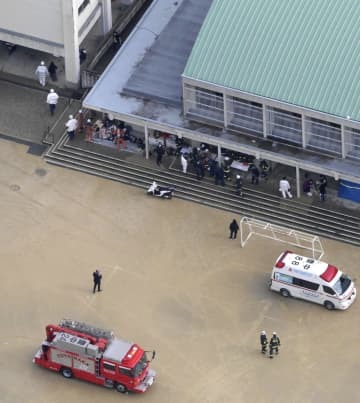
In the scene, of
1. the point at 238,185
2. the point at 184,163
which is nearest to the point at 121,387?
the point at 238,185

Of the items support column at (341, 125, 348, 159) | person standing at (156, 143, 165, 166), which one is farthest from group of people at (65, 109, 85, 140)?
support column at (341, 125, 348, 159)

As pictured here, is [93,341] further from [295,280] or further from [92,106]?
[92,106]

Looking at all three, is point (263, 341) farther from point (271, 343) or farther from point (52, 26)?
point (52, 26)

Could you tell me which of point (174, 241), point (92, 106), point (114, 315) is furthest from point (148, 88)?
point (114, 315)

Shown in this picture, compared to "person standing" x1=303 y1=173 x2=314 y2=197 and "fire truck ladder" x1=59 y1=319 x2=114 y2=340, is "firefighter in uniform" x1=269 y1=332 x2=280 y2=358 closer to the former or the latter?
"fire truck ladder" x1=59 y1=319 x2=114 y2=340

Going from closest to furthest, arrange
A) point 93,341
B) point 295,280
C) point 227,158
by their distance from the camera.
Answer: point 93,341
point 295,280
point 227,158

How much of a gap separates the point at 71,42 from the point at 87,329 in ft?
82.4

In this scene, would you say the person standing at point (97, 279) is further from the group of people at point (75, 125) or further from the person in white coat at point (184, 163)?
the group of people at point (75, 125)

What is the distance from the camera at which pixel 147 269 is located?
295ft

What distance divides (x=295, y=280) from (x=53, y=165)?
19385 millimetres

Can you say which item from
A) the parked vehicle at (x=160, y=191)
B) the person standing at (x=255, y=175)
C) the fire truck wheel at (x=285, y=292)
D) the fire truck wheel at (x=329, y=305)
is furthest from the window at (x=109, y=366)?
the person standing at (x=255, y=175)

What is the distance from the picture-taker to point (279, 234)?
92.7 meters

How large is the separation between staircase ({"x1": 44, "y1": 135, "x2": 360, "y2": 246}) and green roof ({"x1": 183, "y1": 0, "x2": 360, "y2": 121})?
644 cm

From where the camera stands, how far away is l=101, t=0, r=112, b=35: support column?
105m
